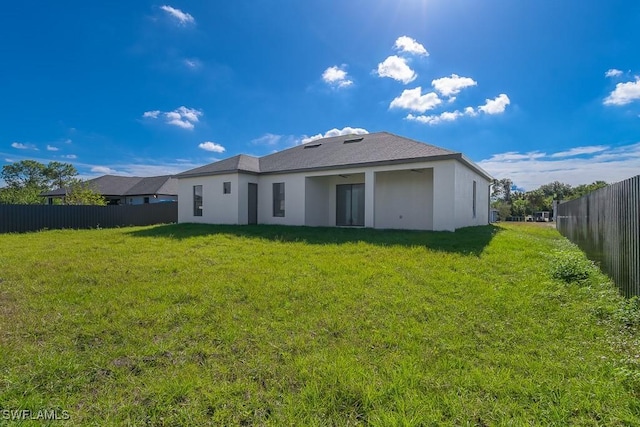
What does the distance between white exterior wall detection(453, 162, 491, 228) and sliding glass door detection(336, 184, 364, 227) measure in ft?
14.0

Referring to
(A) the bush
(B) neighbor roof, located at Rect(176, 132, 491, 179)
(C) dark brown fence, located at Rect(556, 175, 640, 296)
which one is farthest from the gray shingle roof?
(C) dark brown fence, located at Rect(556, 175, 640, 296)

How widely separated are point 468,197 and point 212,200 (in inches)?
496

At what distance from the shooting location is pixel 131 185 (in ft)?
104

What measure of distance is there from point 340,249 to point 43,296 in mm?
5828

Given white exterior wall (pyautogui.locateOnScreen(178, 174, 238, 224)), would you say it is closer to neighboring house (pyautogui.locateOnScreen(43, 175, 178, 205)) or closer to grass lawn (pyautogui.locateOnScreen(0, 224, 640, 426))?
grass lawn (pyautogui.locateOnScreen(0, 224, 640, 426))

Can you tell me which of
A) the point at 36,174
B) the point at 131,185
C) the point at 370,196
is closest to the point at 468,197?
the point at 370,196

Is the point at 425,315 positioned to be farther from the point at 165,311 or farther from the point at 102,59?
the point at 102,59

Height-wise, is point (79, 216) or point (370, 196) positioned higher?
point (370, 196)

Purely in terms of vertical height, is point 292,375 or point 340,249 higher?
point 340,249

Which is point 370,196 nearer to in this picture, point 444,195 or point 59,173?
point 444,195

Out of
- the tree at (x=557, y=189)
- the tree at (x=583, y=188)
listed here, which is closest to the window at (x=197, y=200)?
the tree at (x=583, y=188)

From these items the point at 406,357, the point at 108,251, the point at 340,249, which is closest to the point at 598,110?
the point at 340,249

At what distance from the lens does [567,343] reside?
10.1ft

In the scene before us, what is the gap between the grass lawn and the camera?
2232mm
